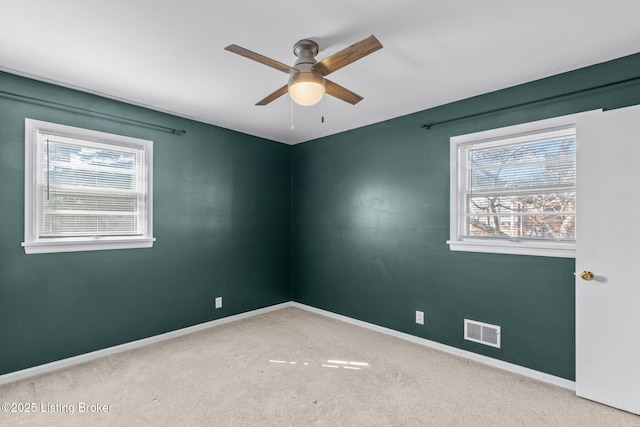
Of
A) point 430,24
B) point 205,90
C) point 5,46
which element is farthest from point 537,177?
point 5,46

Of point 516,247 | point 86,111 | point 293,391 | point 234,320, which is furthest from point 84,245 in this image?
point 516,247

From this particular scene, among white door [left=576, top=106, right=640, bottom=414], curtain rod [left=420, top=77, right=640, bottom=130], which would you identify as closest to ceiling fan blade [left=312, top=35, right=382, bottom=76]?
curtain rod [left=420, top=77, right=640, bottom=130]

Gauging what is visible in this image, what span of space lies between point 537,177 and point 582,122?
516 millimetres

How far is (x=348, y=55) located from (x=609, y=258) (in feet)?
7.48

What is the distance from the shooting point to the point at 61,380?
2523 mm

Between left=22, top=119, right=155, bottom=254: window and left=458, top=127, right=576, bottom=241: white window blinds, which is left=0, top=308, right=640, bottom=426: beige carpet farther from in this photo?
left=458, top=127, right=576, bottom=241: white window blinds

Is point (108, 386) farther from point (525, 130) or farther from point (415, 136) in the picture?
point (525, 130)

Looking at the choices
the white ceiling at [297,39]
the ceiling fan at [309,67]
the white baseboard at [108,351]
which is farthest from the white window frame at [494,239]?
the white baseboard at [108,351]

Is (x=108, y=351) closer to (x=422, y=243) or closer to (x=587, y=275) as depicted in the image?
(x=422, y=243)

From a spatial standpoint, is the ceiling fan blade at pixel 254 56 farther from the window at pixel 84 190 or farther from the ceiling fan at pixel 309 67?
the window at pixel 84 190

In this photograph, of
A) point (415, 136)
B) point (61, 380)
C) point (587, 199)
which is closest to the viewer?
point (587, 199)

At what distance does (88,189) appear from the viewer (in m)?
2.95

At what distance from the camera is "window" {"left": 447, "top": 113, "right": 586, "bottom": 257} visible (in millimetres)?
2564

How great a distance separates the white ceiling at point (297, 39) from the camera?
177 centimetres
